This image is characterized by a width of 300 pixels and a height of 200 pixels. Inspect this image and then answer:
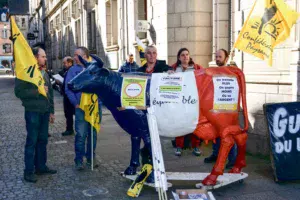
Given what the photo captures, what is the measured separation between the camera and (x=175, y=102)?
190 inches

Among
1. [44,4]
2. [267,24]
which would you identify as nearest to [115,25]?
[267,24]

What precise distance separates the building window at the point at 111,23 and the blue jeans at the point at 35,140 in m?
11.0

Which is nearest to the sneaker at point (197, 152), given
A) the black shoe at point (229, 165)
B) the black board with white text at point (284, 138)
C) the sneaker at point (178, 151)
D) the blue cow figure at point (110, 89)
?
the sneaker at point (178, 151)

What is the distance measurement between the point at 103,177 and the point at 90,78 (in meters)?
1.69

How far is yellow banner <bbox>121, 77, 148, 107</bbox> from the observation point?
4.91 m

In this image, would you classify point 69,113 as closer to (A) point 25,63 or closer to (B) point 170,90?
(A) point 25,63

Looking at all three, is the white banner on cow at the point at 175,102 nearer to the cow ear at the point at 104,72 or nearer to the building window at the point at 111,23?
the cow ear at the point at 104,72

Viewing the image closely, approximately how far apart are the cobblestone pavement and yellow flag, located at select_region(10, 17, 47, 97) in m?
1.40

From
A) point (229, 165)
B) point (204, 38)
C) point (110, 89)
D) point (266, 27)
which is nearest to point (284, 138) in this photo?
point (229, 165)

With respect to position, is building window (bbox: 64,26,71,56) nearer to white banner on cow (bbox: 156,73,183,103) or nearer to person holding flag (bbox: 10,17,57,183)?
person holding flag (bbox: 10,17,57,183)

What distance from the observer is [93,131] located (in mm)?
6281

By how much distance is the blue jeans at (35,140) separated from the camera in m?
5.49

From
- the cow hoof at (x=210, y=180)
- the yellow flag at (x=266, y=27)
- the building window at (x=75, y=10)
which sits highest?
the building window at (x=75, y=10)

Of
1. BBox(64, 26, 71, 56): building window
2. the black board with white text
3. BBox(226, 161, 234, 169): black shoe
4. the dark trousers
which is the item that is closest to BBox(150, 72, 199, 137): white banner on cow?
the black board with white text
